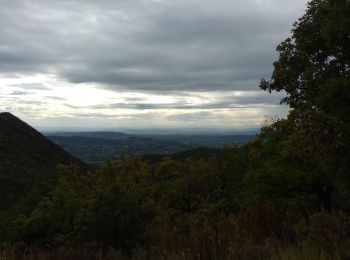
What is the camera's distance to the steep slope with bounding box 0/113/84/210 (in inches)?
2293

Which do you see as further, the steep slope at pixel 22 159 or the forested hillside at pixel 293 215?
the steep slope at pixel 22 159

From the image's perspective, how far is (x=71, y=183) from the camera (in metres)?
32.5

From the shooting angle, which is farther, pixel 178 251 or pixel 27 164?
pixel 27 164

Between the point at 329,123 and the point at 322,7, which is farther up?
the point at 322,7

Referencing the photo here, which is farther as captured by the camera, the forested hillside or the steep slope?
the steep slope

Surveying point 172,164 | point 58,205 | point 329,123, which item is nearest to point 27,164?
point 172,164

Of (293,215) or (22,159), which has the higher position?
(293,215)

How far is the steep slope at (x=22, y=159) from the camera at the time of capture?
2293 inches

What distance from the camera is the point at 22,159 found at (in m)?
81.2

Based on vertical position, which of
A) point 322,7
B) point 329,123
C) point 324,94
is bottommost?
point 329,123

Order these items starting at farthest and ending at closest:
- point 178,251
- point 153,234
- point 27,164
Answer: point 27,164, point 153,234, point 178,251

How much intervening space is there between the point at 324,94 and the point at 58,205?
22.4m

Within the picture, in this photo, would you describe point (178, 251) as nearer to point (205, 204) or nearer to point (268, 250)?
point (268, 250)

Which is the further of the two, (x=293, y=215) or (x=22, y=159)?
(x=22, y=159)
